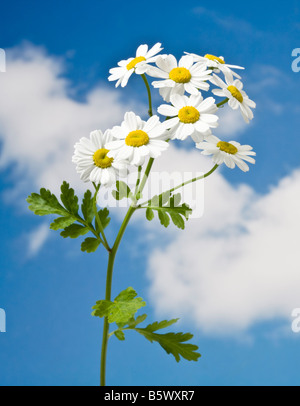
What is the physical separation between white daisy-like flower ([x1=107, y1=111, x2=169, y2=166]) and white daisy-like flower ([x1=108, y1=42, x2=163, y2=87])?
0.16 metres

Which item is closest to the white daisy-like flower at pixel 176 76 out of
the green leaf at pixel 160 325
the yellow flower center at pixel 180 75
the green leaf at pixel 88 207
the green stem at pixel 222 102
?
the yellow flower center at pixel 180 75

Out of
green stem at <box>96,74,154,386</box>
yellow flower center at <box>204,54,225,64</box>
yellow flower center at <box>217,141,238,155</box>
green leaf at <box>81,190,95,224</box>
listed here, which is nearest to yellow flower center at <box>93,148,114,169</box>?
green stem at <box>96,74,154,386</box>

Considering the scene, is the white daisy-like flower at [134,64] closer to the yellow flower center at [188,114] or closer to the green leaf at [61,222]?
the yellow flower center at [188,114]

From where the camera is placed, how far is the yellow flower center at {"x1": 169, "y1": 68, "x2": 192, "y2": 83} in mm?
1743

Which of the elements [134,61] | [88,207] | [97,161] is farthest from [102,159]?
[134,61]

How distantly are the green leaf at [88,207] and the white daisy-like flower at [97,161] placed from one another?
197 mm

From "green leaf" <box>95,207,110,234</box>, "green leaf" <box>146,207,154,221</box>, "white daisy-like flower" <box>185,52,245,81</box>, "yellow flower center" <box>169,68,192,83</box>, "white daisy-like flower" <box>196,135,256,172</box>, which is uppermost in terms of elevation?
"white daisy-like flower" <box>185,52,245,81</box>

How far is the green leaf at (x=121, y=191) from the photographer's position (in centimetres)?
190

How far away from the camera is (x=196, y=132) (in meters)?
1.68

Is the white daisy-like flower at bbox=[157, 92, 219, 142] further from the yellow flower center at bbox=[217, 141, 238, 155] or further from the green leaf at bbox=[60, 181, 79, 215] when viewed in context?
the green leaf at bbox=[60, 181, 79, 215]

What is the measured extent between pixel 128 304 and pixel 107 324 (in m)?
0.15

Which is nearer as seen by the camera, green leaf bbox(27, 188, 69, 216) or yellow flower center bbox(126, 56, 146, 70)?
yellow flower center bbox(126, 56, 146, 70)

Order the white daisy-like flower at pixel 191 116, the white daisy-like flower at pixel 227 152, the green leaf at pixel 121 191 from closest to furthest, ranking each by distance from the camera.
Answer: the white daisy-like flower at pixel 191 116
the white daisy-like flower at pixel 227 152
the green leaf at pixel 121 191
